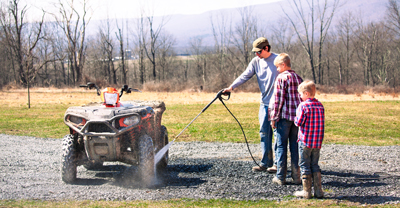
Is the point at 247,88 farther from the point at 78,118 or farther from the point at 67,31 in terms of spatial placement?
the point at 78,118

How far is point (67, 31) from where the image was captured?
152ft

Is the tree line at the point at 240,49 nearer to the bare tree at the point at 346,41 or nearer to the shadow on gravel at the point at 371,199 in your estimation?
the bare tree at the point at 346,41

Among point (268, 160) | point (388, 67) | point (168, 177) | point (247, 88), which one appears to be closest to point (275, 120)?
point (268, 160)

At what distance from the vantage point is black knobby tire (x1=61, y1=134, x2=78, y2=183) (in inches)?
194

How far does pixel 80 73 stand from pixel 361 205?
4711cm

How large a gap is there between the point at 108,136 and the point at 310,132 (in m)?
2.75

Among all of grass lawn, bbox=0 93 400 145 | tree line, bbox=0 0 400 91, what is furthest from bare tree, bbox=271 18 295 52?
grass lawn, bbox=0 93 400 145

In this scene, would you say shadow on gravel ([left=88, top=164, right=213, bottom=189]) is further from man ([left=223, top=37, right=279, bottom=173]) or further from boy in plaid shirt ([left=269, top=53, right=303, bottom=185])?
boy in plaid shirt ([left=269, top=53, right=303, bottom=185])

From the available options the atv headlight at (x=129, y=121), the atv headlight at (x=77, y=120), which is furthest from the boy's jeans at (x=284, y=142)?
the atv headlight at (x=77, y=120)

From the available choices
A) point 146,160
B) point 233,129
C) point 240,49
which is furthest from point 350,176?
point 240,49

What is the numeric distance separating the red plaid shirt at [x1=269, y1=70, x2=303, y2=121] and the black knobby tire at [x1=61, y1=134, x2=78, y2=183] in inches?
Result: 122

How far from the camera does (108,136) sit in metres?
4.58

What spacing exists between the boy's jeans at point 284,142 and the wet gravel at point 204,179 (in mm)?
286

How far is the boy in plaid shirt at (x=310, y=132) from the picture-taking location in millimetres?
4191
